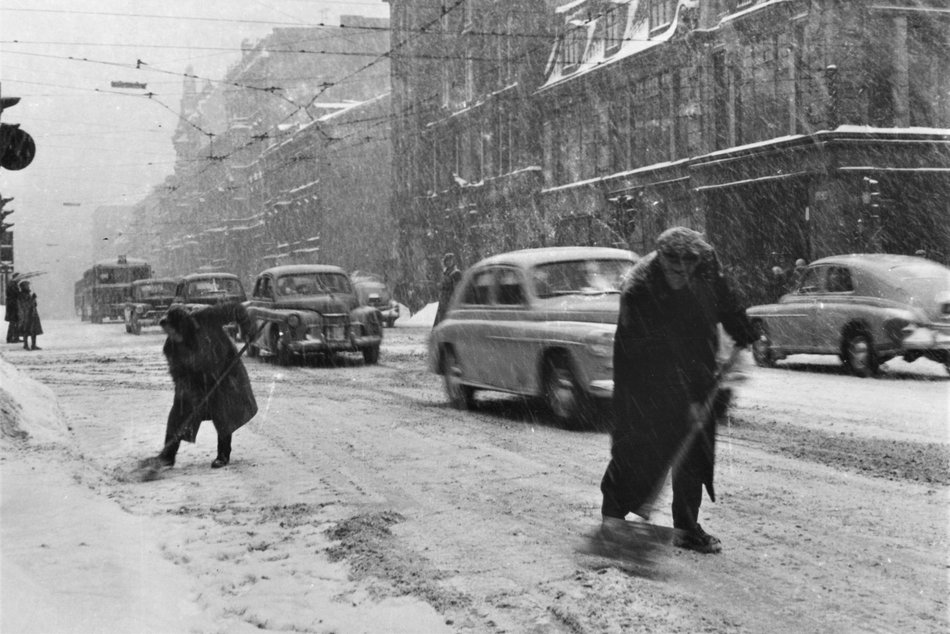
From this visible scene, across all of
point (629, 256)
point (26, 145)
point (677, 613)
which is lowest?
point (677, 613)

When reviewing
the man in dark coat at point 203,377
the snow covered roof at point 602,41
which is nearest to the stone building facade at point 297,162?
the snow covered roof at point 602,41

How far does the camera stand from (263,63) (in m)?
79.2

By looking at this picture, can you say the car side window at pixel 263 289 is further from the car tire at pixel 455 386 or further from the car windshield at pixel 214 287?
the car tire at pixel 455 386

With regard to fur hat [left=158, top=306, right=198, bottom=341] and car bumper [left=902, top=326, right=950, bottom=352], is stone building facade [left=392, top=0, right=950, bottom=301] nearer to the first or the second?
car bumper [left=902, top=326, right=950, bottom=352]

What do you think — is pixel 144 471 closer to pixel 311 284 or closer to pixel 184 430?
pixel 184 430

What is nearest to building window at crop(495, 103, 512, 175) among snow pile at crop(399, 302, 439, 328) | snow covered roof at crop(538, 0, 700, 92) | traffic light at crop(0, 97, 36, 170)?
snow covered roof at crop(538, 0, 700, 92)

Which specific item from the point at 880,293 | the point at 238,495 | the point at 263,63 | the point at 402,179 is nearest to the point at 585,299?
the point at 238,495

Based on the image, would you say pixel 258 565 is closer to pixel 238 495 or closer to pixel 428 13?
pixel 238 495

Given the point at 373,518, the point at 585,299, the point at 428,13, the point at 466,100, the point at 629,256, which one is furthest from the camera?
the point at 428,13

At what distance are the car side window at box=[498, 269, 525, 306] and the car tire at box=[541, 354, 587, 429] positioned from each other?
844mm

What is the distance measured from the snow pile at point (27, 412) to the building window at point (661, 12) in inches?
1018

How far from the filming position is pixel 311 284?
19203mm

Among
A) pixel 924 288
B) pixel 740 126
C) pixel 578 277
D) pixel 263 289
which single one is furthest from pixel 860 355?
pixel 740 126

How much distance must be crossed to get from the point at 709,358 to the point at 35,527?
→ 151 inches
